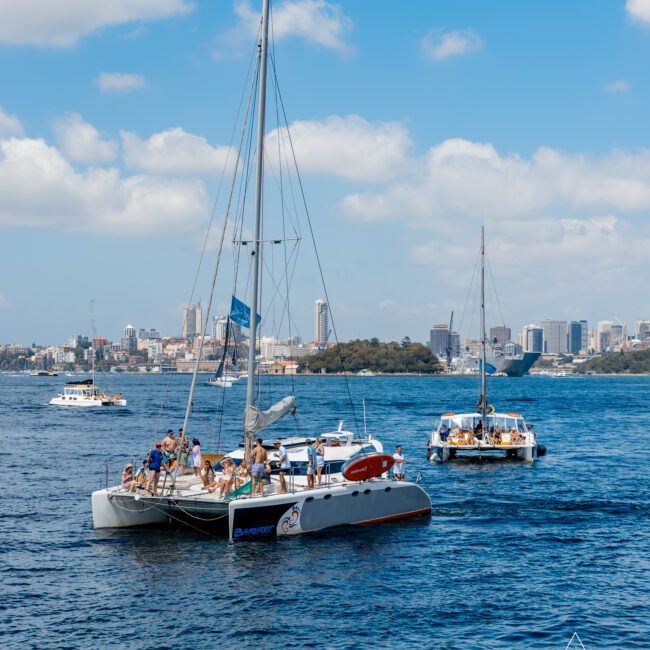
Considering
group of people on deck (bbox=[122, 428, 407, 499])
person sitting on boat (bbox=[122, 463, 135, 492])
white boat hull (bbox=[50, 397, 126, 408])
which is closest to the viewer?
group of people on deck (bbox=[122, 428, 407, 499])

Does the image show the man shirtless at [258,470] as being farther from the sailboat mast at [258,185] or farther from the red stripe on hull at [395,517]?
the red stripe on hull at [395,517]

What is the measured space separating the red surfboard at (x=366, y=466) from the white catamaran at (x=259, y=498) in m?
0.04

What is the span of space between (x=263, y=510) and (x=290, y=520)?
1.29 metres

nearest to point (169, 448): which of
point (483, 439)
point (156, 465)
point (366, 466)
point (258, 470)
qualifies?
point (156, 465)

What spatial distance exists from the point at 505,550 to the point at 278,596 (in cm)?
919

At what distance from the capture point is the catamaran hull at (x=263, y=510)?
29.0m

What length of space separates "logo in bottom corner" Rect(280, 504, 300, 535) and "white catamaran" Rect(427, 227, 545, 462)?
25211mm

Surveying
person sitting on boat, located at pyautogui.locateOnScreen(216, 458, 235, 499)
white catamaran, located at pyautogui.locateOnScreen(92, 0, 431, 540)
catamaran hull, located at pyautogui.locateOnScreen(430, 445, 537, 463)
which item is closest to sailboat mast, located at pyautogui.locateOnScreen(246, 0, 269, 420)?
white catamaran, located at pyautogui.locateOnScreen(92, 0, 431, 540)

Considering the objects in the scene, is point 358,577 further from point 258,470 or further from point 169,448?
point 169,448

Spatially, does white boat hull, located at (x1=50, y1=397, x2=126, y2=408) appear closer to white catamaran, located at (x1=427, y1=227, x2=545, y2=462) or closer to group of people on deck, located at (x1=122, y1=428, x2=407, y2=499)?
white catamaran, located at (x1=427, y1=227, x2=545, y2=462)

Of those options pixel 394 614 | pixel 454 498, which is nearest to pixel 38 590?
pixel 394 614

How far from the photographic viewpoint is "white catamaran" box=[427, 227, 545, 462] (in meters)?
53.7

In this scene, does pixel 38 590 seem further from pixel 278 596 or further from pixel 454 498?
pixel 454 498

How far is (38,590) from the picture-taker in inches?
956
